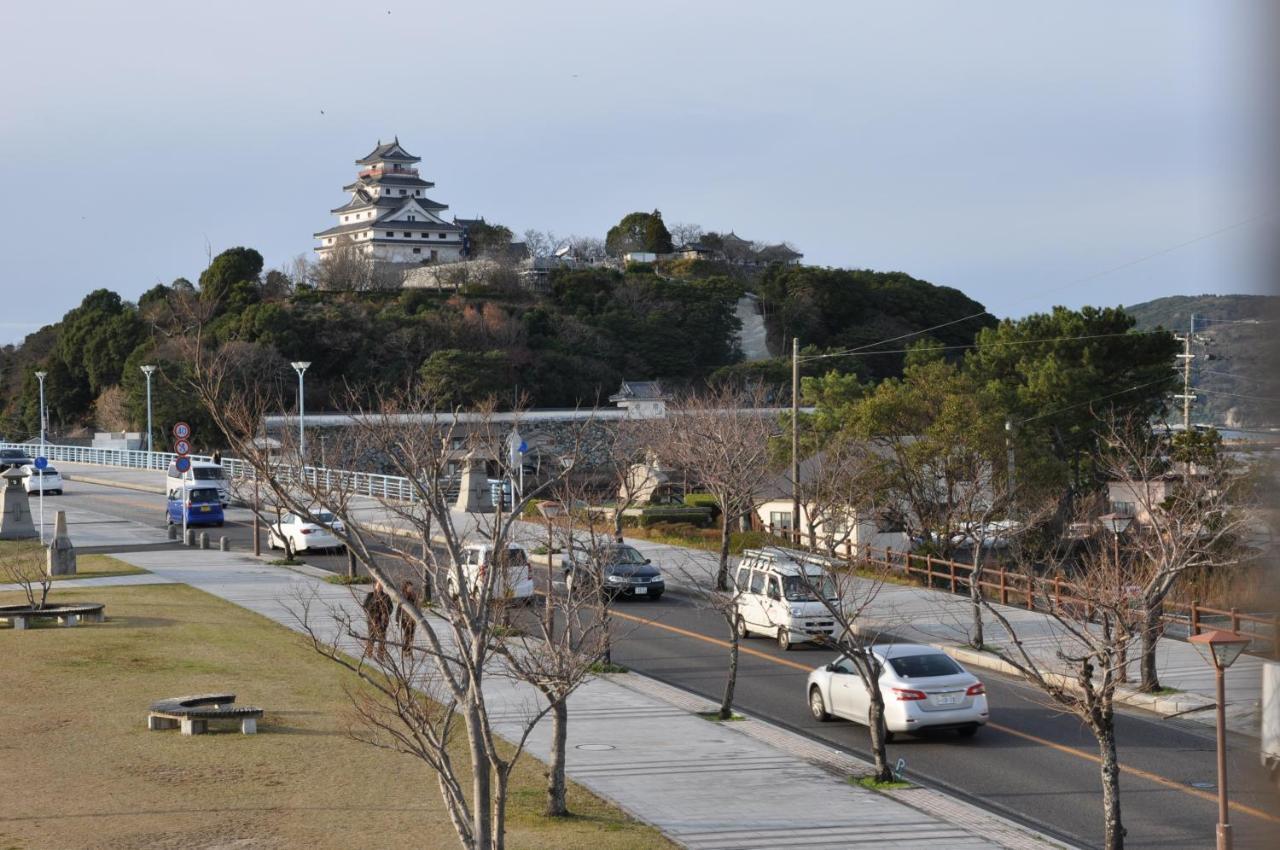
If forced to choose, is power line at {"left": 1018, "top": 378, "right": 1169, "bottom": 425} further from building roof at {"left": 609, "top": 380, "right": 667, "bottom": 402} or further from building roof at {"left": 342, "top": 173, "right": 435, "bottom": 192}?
building roof at {"left": 342, "top": 173, "right": 435, "bottom": 192}

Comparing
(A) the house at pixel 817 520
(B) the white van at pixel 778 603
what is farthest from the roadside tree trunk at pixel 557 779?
(A) the house at pixel 817 520

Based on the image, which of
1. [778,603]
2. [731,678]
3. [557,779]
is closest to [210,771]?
[557,779]

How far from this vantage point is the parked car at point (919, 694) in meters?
17.0

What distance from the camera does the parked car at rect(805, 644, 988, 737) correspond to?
1695 centimetres

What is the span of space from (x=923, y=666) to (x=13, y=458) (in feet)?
183

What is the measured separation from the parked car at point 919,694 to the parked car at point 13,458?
4986 centimetres

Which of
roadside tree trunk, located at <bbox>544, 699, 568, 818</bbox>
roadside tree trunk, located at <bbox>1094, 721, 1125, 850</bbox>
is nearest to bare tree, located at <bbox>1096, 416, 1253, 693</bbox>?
roadside tree trunk, located at <bbox>1094, 721, 1125, 850</bbox>

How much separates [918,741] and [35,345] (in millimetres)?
89247

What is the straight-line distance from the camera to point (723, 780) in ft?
47.6

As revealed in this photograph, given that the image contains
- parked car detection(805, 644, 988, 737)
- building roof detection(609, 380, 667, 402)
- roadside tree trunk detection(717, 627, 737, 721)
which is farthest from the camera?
building roof detection(609, 380, 667, 402)

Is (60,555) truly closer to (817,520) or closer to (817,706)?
→ (817,520)

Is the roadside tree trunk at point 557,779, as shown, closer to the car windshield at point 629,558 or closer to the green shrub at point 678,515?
the car windshield at point 629,558

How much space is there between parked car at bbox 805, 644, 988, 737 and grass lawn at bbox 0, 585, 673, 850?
5.00 metres

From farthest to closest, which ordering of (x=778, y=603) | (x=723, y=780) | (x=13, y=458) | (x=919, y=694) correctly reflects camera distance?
(x=13, y=458)
(x=778, y=603)
(x=919, y=694)
(x=723, y=780)
